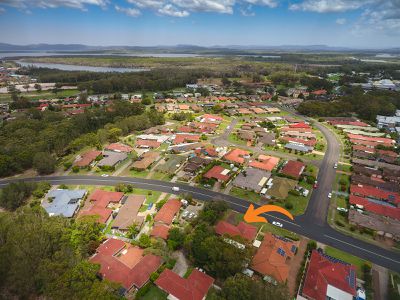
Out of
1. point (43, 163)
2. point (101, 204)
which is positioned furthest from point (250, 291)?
point (43, 163)

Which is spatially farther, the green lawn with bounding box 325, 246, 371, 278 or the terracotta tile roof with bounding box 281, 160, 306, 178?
the terracotta tile roof with bounding box 281, 160, 306, 178

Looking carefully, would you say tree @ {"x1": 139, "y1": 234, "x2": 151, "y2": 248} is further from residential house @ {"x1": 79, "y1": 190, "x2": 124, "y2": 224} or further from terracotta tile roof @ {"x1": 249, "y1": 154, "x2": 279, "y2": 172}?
terracotta tile roof @ {"x1": 249, "y1": 154, "x2": 279, "y2": 172}

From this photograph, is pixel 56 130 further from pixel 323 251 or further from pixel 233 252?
pixel 323 251

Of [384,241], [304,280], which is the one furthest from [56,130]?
[384,241]

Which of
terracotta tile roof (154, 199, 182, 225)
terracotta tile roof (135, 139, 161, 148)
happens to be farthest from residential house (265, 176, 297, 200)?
terracotta tile roof (135, 139, 161, 148)

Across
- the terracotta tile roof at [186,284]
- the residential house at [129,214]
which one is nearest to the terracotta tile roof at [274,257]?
the terracotta tile roof at [186,284]

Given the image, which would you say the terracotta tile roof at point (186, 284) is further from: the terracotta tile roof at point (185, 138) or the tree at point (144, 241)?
the terracotta tile roof at point (185, 138)
